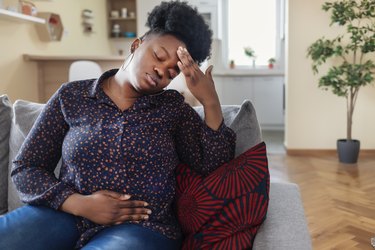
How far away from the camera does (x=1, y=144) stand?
1.42 metres

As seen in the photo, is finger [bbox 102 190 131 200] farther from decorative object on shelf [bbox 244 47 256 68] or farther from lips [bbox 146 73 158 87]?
decorative object on shelf [bbox 244 47 256 68]

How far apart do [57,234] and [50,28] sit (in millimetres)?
3863

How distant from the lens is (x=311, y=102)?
4.24 m

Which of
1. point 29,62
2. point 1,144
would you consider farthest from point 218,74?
point 1,144

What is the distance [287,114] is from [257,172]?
334cm

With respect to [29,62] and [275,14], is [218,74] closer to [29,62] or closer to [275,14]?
[275,14]

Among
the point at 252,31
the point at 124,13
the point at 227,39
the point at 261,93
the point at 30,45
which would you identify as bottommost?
→ the point at 261,93

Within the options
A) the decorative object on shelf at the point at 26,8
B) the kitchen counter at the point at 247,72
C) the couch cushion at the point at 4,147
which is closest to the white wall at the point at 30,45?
the decorative object on shelf at the point at 26,8

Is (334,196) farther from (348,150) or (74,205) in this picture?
(74,205)

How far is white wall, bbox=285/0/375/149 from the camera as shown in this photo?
4113 mm

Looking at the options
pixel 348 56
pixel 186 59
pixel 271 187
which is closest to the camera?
pixel 186 59

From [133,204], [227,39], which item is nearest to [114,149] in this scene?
[133,204]

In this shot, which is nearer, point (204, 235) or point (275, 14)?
point (204, 235)

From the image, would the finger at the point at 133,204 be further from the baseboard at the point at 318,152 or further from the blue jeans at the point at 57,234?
the baseboard at the point at 318,152
